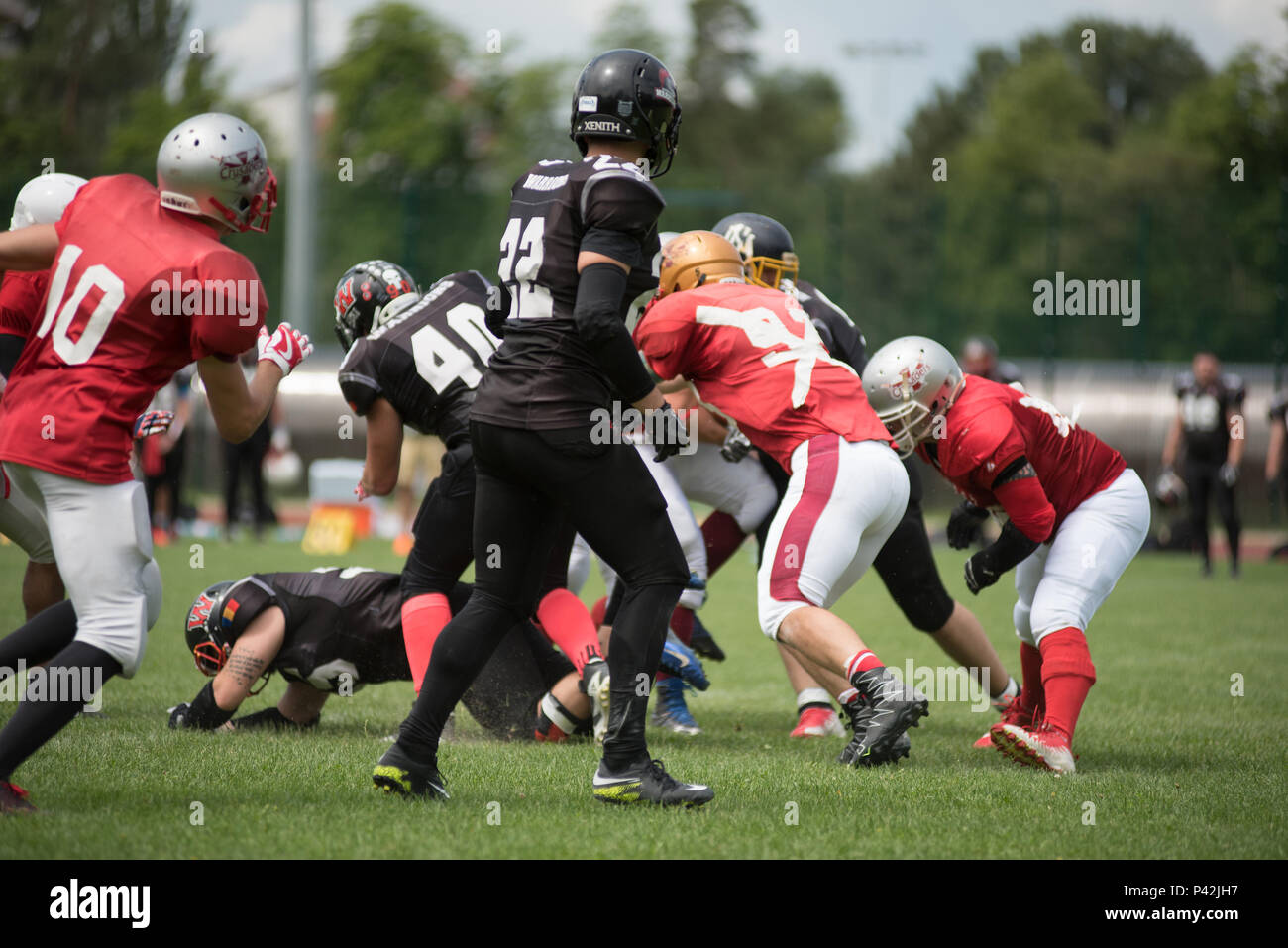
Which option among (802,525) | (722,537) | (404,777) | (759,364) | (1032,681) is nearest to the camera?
(404,777)

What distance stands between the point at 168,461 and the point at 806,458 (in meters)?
10.8

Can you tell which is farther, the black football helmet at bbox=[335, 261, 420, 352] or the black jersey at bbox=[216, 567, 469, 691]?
the black football helmet at bbox=[335, 261, 420, 352]

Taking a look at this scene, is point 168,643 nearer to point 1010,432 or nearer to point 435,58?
point 1010,432

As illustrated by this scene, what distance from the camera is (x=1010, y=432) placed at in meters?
4.82

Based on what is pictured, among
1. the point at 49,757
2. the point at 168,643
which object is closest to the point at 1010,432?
the point at 49,757

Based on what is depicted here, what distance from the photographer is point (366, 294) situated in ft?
17.6

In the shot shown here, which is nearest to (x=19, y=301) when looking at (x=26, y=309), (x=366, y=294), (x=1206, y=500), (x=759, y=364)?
(x=26, y=309)

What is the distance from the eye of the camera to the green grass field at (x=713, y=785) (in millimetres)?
3590

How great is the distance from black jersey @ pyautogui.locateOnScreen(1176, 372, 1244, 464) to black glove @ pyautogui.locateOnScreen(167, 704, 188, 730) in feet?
36.7

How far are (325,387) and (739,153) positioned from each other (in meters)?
37.5

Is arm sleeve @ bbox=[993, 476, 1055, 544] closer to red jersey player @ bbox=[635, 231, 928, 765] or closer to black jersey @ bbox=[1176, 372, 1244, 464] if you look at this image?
red jersey player @ bbox=[635, 231, 928, 765]

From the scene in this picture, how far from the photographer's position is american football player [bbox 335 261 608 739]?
505 cm

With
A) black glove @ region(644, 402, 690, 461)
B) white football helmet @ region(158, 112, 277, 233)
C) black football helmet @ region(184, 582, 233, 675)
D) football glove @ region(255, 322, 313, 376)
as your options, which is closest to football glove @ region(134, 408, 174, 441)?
black football helmet @ region(184, 582, 233, 675)

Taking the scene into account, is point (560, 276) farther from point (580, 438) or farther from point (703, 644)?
point (703, 644)
